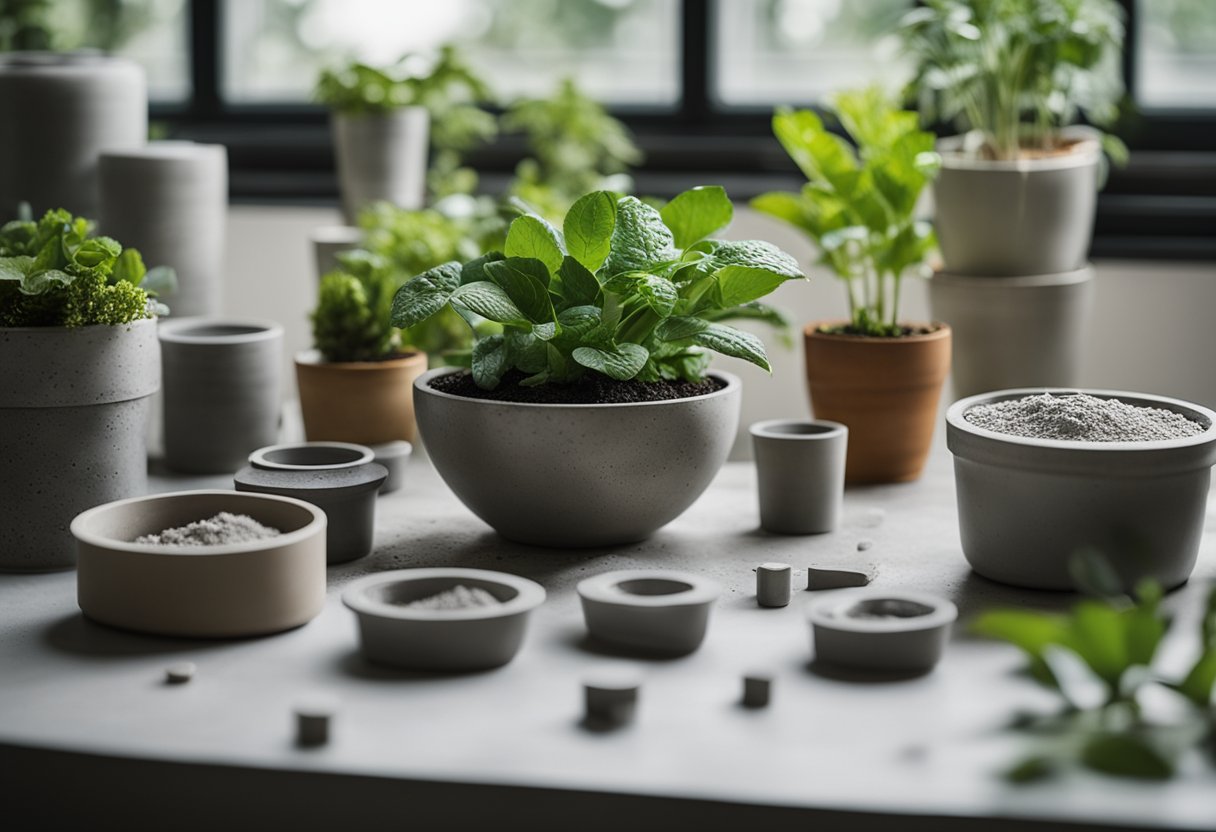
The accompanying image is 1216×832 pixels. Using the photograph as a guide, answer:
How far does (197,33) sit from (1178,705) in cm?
349

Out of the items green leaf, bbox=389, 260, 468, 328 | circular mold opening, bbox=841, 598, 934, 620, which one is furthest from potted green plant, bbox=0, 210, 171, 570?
circular mold opening, bbox=841, 598, 934, 620

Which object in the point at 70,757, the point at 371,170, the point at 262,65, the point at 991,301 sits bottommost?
the point at 70,757

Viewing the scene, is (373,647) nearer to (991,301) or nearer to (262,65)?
(991,301)

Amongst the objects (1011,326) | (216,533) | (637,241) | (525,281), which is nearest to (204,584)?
(216,533)

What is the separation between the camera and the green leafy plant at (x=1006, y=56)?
237 cm

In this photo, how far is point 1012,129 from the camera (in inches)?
95.0

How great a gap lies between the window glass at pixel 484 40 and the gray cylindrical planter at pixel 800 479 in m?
2.10

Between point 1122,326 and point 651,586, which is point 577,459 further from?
point 1122,326

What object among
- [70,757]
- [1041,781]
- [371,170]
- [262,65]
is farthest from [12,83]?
[262,65]

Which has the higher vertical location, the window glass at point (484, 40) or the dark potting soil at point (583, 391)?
the window glass at point (484, 40)

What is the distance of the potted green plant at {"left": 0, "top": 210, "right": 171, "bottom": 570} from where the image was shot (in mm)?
1573

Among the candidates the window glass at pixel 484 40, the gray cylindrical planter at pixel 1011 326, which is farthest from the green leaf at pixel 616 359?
the window glass at pixel 484 40

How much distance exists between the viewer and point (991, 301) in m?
2.24

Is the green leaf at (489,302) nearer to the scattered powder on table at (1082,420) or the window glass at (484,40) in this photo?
the scattered powder on table at (1082,420)
